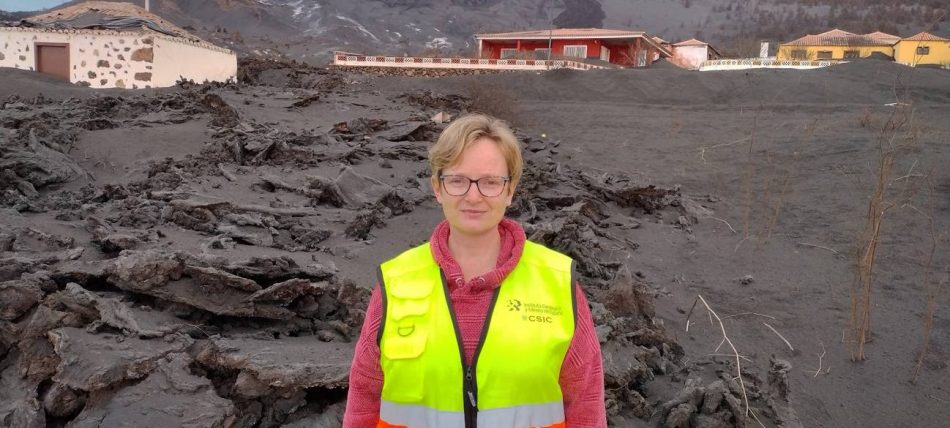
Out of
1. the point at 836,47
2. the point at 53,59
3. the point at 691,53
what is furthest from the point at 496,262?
the point at 836,47

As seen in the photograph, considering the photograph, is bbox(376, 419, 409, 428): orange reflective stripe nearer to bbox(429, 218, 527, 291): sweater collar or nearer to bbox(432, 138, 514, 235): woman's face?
bbox(429, 218, 527, 291): sweater collar

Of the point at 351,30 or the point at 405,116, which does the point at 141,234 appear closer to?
the point at 405,116

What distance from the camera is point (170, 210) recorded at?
504 cm

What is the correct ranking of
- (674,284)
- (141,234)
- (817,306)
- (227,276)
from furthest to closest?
(674,284)
(817,306)
(141,234)
(227,276)

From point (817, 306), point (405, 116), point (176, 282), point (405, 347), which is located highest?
point (405, 116)

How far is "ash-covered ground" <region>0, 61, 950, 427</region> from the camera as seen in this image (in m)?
2.98

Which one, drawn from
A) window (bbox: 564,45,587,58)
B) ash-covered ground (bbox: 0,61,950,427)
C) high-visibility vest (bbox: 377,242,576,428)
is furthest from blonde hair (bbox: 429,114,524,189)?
window (bbox: 564,45,587,58)

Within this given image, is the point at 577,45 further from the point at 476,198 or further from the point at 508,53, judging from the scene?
the point at 476,198

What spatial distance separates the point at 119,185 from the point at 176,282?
3.23 metres

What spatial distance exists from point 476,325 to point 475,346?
5cm

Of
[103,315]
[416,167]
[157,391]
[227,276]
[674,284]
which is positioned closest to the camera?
[157,391]

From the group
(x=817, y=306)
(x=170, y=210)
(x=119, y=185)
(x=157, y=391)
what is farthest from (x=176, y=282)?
(x=817, y=306)

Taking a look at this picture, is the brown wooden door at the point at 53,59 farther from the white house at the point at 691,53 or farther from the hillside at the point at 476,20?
the white house at the point at 691,53

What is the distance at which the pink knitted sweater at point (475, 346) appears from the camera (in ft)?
5.19
